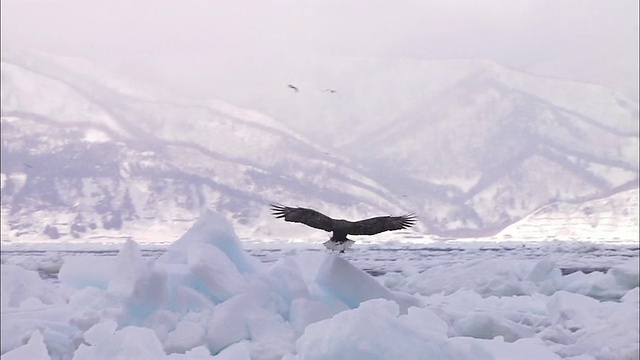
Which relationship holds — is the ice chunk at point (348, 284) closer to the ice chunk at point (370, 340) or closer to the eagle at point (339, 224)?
the eagle at point (339, 224)

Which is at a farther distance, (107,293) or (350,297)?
(107,293)

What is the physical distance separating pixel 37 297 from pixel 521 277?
9.96m

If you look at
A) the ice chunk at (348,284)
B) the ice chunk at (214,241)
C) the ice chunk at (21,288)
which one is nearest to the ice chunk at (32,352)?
the ice chunk at (348,284)

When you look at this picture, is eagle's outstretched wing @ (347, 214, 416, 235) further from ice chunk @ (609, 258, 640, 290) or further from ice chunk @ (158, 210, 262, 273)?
ice chunk @ (609, 258, 640, 290)

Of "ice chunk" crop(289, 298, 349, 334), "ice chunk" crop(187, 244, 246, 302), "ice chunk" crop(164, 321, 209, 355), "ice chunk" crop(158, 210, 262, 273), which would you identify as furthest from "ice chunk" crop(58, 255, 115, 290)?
"ice chunk" crop(289, 298, 349, 334)

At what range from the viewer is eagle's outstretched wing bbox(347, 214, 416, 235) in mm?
8852

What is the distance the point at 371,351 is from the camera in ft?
16.2

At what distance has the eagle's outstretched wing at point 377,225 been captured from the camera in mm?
8852

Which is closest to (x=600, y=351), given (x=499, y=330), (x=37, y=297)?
(x=499, y=330)

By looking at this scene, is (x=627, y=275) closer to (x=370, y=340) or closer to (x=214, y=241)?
(x=214, y=241)

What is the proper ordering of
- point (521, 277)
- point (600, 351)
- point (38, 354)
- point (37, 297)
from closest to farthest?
point (38, 354)
point (600, 351)
point (37, 297)
point (521, 277)

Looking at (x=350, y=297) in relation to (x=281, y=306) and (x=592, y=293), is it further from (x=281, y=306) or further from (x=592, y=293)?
(x=592, y=293)

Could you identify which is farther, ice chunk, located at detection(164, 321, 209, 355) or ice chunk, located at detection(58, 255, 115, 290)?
ice chunk, located at detection(58, 255, 115, 290)

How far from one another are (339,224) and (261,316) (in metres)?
1.38
